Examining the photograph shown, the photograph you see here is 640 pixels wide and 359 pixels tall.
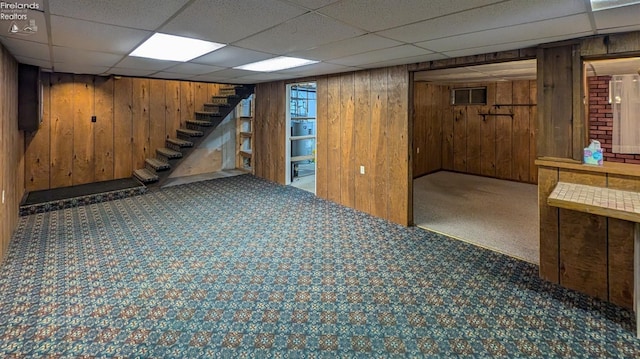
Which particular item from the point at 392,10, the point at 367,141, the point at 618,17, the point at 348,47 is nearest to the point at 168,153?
the point at 367,141

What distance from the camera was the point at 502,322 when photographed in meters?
2.23

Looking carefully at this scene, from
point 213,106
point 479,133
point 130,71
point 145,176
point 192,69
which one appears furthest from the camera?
point 479,133

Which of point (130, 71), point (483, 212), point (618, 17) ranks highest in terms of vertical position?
point (130, 71)

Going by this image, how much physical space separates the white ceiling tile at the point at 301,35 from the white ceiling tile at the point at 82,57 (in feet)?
5.43

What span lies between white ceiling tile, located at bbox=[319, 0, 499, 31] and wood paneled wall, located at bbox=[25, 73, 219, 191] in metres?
5.65

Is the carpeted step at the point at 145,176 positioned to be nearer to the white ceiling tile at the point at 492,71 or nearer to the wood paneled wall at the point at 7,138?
the wood paneled wall at the point at 7,138

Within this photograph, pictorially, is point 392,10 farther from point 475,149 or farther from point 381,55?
point 475,149

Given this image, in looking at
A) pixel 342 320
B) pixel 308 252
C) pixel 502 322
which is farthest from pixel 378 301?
pixel 308 252

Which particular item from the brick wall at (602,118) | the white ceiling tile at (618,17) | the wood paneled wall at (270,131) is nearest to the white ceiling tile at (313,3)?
the white ceiling tile at (618,17)

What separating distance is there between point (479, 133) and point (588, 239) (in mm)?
5583

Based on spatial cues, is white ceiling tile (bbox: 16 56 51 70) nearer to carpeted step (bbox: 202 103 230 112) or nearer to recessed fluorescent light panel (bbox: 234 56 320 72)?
recessed fluorescent light panel (bbox: 234 56 320 72)

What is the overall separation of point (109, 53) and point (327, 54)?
221cm

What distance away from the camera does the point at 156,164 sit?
6207mm

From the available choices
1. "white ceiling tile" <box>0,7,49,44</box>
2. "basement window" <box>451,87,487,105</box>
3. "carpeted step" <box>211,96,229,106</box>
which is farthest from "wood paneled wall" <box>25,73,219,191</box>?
"basement window" <box>451,87,487,105</box>
